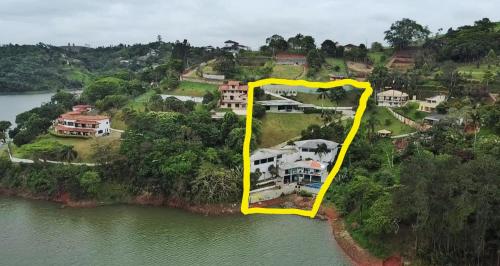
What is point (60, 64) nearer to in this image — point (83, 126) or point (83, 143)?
point (83, 126)

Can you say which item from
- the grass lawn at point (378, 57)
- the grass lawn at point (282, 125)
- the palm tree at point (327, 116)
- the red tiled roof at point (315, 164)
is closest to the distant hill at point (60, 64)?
the grass lawn at point (378, 57)

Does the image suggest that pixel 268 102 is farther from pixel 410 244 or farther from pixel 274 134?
pixel 410 244

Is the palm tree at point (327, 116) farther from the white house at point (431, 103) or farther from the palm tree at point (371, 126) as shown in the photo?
the white house at point (431, 103)

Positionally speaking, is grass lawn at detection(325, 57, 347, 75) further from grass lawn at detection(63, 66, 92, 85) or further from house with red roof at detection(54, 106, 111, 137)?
grass lawn at detection(63, 66, 92, 85)

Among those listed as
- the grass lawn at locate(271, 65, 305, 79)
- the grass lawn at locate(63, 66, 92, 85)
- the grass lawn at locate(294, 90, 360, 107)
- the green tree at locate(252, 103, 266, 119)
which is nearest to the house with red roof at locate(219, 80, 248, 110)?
the green tree at locate(252, 103, 266, 119)

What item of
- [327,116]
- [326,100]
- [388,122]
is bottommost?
[388,122]

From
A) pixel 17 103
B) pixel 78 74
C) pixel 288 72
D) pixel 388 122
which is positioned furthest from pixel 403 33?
pixel 78 74
